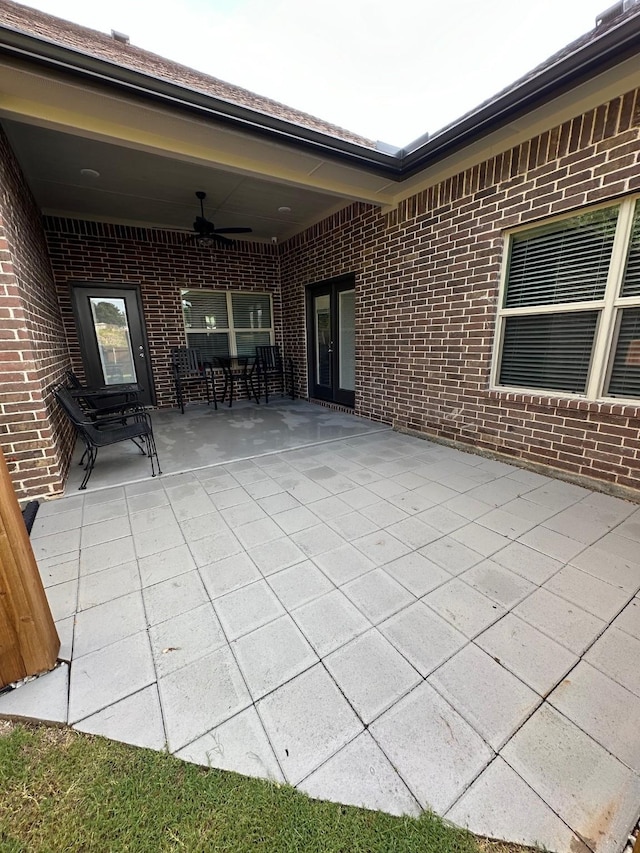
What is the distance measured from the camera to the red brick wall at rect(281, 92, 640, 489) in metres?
2.44

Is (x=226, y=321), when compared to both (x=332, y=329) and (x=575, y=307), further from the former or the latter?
(x=575, y=307)

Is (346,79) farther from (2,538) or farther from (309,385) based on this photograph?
(2,538)

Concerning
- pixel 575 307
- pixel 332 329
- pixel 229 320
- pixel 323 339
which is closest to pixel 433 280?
pixel 575 307

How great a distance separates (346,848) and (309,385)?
18.6 feet

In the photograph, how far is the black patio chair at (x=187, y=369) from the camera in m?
5.61

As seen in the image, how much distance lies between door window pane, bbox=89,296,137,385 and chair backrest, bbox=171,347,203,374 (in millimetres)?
661

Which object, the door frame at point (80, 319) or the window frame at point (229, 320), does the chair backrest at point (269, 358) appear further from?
the door frame at point (80, 319)

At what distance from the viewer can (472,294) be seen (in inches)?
128

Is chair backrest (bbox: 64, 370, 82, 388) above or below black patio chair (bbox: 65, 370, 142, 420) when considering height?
above

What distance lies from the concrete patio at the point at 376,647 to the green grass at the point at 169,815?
41 mm

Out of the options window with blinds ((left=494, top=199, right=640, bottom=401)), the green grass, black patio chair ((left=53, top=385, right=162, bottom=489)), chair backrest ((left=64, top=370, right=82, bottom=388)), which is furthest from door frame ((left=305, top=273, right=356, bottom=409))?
the green grass

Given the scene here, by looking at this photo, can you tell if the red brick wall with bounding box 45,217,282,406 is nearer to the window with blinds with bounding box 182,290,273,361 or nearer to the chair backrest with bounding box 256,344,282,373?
the window with blinds with bounding box 182,290,273,361

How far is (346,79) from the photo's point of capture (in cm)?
388

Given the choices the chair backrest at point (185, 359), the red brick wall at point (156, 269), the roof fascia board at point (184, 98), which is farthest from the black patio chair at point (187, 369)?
the roof fascia board at point (184, 98)
